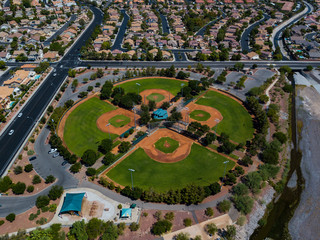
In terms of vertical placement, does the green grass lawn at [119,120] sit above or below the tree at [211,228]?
below

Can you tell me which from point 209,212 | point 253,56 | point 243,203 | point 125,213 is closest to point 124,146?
point 125,213

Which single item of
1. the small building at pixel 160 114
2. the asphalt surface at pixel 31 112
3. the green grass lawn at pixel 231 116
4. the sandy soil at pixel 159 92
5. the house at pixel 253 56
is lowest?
the asphalt surface at pixel 31 112

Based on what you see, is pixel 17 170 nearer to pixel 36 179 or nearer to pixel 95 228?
pixel 36 179

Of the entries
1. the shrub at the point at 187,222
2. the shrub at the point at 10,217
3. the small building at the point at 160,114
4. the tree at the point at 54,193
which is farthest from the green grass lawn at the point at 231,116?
the shrub at the point at 10,217

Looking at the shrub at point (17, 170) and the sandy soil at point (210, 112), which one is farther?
the sandy soil at point (210, 112)

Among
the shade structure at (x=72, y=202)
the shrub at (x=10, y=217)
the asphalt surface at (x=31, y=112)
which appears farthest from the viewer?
the asphalt surface at (x=31, y=112)

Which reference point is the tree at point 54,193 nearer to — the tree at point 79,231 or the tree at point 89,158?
the tree at point 89,158

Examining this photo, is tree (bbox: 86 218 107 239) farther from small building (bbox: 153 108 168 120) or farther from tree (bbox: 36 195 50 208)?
Result: small building (bbox: 153 108 168 120)

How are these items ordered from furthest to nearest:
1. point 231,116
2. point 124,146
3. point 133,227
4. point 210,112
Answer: point 210,112 → point 231,116 → point 124,146 → point 133,227
